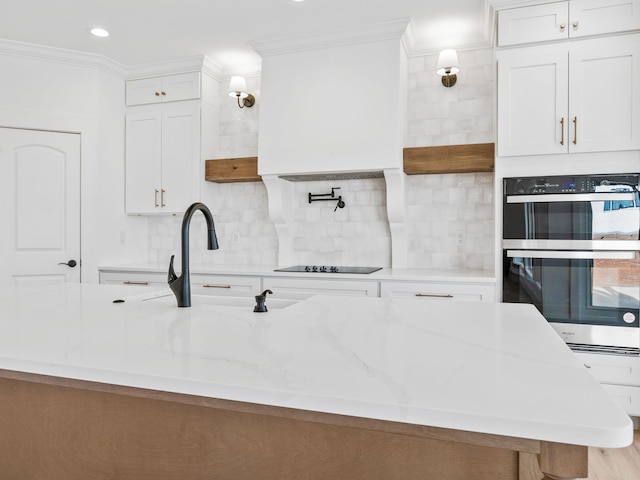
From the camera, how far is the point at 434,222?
3.64 metres

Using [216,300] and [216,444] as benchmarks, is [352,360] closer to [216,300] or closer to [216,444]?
[216,444]

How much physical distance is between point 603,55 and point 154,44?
3149mm

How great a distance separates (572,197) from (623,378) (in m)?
1.10

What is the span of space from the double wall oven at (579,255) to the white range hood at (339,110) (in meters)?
0.91

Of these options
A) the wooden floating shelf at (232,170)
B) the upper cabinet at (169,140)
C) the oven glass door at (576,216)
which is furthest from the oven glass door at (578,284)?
the upper cabinet at (169,140)

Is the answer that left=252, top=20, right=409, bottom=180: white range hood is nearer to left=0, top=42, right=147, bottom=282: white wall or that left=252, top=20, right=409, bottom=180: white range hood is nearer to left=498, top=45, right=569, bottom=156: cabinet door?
left=498, top=45, right=569, bottom=156: cabinet door

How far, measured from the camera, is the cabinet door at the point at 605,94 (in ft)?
8.96

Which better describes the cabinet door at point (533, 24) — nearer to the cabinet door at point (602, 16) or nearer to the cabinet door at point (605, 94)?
the cabinet door at point (602, 16)

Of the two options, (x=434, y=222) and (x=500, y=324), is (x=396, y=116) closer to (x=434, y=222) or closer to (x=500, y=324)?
(x=434, y=222)

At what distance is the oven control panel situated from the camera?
8.97 ft

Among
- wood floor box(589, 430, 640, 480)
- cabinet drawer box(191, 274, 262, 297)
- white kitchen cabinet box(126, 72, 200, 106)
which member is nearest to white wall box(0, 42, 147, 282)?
white kitchen cabinet box(126, 72, 200, 106)

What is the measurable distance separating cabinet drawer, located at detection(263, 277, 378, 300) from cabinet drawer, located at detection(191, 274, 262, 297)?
101 millimetres

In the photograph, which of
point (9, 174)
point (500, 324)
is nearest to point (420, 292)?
point (500, 324)

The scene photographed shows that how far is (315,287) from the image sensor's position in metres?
3.27
